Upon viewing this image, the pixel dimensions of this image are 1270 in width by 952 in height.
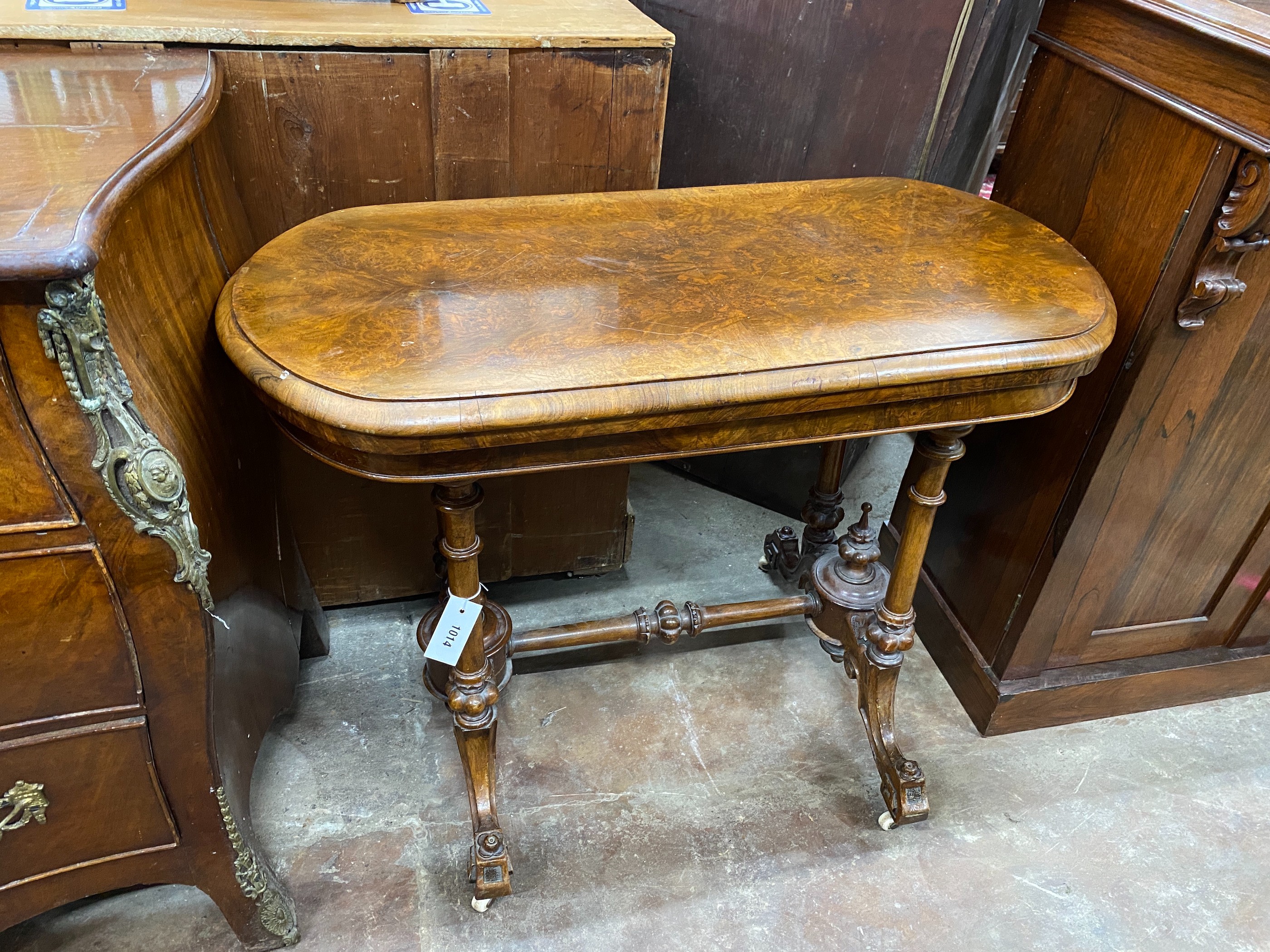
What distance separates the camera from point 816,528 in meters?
2.05

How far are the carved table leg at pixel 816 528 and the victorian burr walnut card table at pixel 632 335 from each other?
40 cm

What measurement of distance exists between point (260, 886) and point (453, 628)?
49 centimetres

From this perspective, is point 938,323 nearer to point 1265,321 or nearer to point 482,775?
point 1265,321

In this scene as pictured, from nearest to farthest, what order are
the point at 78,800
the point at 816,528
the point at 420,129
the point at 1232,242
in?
1. the point at 78,800
2. the point at 1232,242
3. the point at 420,129
4. the point at 816,528

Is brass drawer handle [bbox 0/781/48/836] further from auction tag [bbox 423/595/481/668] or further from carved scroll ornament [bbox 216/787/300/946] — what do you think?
auction tag [bbox 423/595/481/668]

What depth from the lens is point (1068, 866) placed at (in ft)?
5.57

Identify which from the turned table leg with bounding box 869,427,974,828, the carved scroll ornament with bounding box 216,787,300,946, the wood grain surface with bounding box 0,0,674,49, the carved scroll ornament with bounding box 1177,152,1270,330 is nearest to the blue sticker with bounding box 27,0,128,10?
the wood grain surface with bounding box 0,0,674,49

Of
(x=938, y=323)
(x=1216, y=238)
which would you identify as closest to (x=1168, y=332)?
(x=1216, y=238)

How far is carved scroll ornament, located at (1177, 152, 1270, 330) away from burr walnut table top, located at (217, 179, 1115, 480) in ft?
0.59

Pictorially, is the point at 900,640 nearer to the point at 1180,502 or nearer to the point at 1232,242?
the point at 1180,502

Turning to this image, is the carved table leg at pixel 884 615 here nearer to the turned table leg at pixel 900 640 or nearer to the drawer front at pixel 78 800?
the turned table leg at pixel 900 640

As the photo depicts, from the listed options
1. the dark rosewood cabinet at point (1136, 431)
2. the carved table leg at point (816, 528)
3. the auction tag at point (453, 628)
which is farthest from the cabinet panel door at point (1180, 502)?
the auction tag at point (453, 628)

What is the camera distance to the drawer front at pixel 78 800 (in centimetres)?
114

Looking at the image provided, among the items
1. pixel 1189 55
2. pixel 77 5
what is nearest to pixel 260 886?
pixel 77 5
